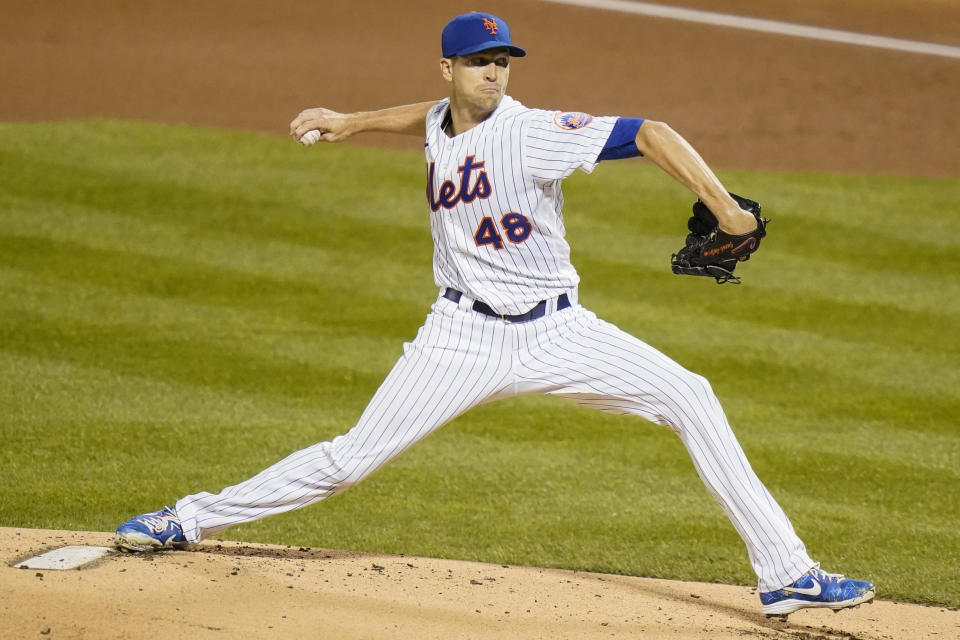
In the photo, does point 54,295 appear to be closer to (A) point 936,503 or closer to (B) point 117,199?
(B) point 117,199

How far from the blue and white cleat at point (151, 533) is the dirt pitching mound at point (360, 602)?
4 centimetres

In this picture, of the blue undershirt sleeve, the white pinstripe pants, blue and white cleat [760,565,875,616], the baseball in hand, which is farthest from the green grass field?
the blue undershirt sleeve

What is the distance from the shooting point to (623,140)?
11.2 ft

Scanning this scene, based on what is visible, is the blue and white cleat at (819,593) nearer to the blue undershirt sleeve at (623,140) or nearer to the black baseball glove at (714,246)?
the black baseball glove at (714,246)

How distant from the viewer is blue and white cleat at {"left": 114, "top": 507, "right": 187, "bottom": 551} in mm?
3809

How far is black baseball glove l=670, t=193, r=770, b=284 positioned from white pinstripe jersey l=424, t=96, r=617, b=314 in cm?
40

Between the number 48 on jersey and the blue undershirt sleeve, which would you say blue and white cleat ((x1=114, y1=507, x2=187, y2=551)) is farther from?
the blue undershirt sleeve

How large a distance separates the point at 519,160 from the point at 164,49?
1031 cm

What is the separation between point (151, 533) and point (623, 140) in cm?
190

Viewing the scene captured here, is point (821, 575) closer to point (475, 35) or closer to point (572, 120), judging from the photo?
point (572, 120)

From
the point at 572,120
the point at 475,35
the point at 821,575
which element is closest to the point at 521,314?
the point at 572,120

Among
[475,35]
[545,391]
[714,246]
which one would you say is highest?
[475,35]

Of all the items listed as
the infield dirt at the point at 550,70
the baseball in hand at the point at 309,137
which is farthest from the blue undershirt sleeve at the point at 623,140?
the infield dirt at the point at 550,70

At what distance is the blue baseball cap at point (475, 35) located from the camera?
3.63 metres
